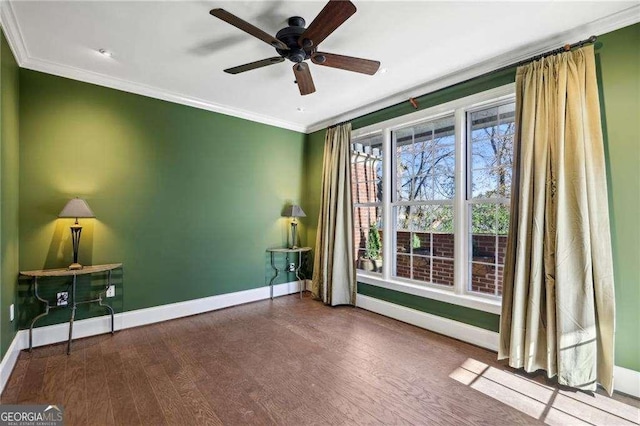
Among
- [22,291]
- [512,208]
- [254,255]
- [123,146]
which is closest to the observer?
[512,208]

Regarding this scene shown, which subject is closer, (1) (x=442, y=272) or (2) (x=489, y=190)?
(2) (x=489, y=190)

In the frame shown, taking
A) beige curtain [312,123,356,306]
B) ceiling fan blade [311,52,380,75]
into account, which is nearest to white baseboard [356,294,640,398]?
beige curtain [312,123,356,306]

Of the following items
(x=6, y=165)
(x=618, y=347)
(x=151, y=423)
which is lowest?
(x=151, y=423)

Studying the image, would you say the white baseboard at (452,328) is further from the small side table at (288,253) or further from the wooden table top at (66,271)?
the wooden table top at (66,271)

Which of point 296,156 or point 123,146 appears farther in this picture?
point 296,156

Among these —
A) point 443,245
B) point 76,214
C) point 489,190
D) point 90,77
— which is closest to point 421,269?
point 443,245

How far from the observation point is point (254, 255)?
451cm

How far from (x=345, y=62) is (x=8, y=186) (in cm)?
299

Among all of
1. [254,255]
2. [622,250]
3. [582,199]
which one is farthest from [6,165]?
[622,250]

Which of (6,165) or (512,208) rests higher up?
(6,165)

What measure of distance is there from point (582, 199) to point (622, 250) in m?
0.49

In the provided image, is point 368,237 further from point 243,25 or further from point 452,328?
point 243,25

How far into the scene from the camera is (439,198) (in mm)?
3496

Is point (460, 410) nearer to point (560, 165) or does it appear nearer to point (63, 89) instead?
point (560, 165)
